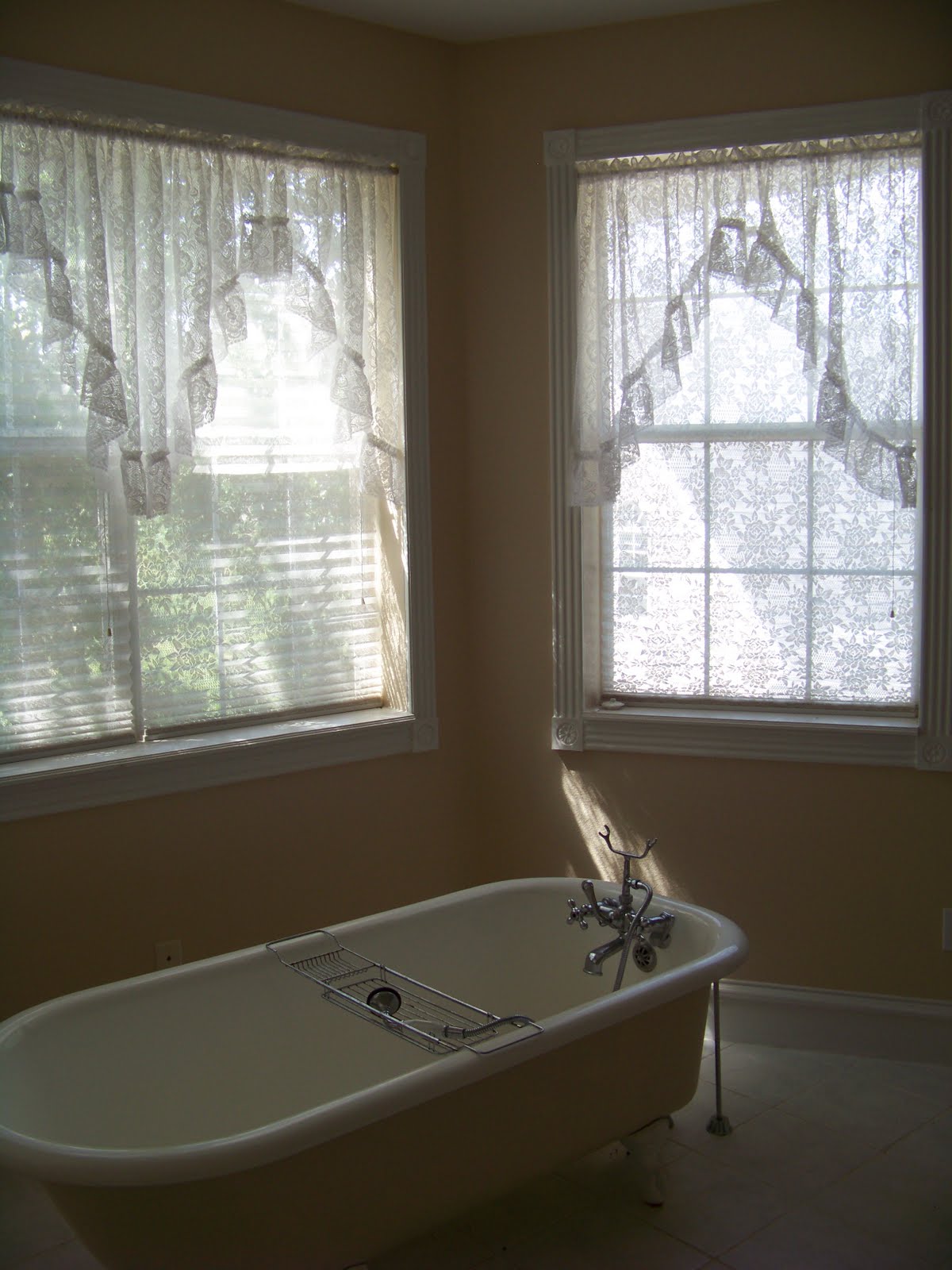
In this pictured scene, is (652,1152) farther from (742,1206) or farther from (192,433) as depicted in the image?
(192,433)

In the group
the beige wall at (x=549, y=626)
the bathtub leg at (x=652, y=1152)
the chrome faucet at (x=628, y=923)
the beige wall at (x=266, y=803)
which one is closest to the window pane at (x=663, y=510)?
the beige wall at (x=549, y=626)

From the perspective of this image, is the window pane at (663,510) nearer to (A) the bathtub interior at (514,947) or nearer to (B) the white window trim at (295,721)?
(B) the white window trim at (295,721)

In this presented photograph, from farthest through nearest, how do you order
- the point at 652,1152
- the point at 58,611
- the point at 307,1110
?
the point at 58,611 < the point at 652,1152 < the point at 307,1110

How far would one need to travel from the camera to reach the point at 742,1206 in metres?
2.48

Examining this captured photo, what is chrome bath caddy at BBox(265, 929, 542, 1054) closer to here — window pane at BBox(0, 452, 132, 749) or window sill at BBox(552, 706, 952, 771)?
window pane at BBox(0, 452, 132, 749)

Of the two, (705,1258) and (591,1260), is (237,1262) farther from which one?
(705,1258)

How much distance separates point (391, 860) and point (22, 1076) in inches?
55.1

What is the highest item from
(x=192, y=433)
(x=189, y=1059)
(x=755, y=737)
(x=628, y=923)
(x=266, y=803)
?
(x=192, y=433)

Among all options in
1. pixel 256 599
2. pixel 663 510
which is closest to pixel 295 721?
pixel 256 599

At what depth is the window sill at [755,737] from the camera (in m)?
3.08

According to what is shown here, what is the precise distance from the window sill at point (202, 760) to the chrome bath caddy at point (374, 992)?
567 millimetres

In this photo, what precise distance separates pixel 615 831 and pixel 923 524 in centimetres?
118

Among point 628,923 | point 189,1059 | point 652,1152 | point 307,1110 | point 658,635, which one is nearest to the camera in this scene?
point 307,1110

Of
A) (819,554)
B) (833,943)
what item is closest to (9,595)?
(819,554)
